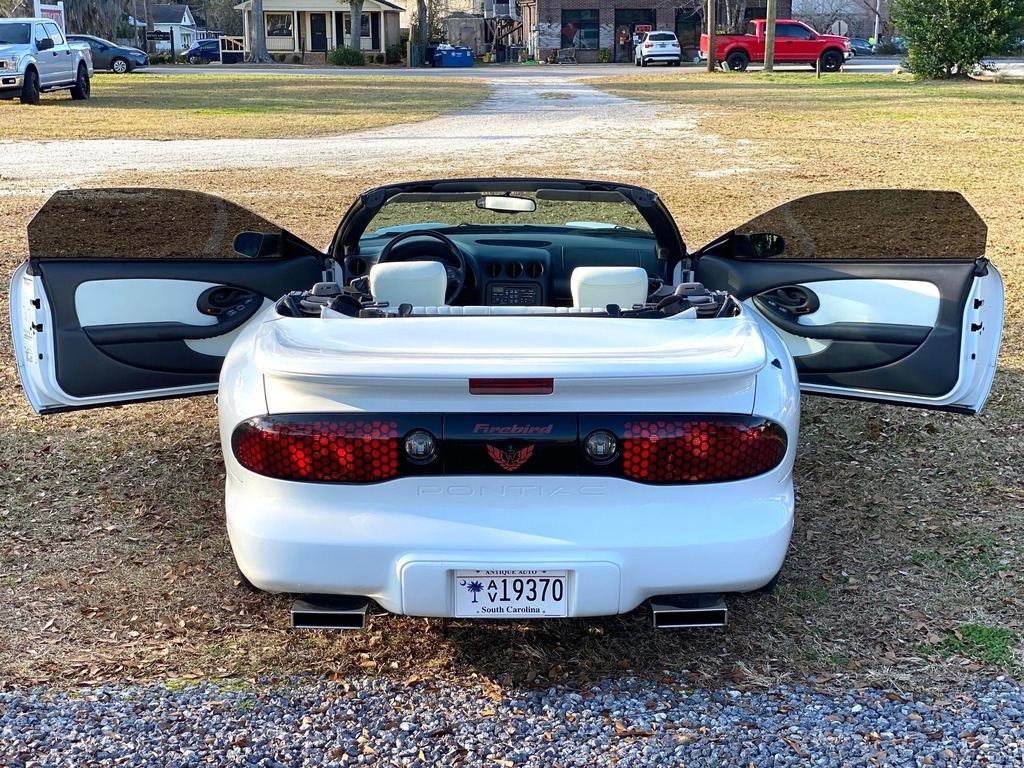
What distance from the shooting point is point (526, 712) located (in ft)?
10.7

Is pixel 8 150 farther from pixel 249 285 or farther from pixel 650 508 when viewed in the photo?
pixel 650 508

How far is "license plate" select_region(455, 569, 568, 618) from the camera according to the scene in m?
3.03

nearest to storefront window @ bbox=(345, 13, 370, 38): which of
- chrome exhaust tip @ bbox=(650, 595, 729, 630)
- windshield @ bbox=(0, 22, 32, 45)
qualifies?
windshield @ bbox=(0, 22, 32, 45)

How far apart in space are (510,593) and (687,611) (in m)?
0.51

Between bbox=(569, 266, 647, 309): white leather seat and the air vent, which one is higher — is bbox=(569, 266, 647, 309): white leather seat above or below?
above

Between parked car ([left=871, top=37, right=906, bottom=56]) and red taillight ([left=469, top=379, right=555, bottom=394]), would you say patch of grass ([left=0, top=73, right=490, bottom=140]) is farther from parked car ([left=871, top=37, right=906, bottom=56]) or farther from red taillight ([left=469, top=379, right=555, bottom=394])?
parked car ([left=871, top=37, right=906, bottom=56])

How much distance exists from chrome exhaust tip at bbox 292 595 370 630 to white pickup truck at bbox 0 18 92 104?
23930mm

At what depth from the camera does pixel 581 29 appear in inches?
2456

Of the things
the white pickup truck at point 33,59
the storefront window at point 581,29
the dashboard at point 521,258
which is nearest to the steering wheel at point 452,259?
the dashboard at point 521,258

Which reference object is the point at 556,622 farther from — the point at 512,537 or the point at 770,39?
the point at 770,39

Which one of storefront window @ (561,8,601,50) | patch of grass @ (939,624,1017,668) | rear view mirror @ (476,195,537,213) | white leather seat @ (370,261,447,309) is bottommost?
patch of grass @ (939,624,1017,668)

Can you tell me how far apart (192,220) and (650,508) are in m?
2.85

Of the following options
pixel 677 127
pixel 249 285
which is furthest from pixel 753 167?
pixel 249 285

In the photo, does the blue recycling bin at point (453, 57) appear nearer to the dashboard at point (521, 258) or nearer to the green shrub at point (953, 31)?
the green shrub at point (953, 31)
